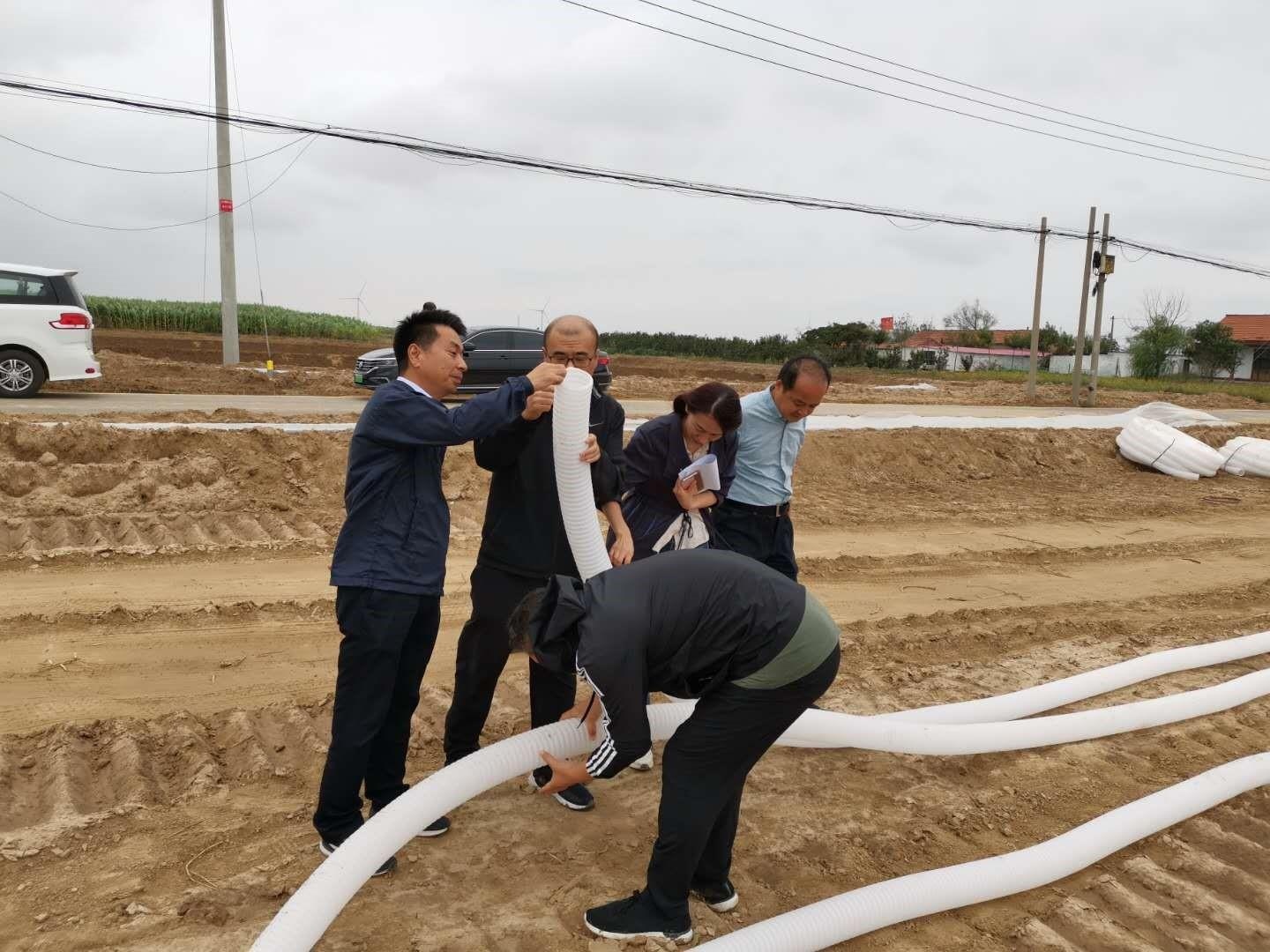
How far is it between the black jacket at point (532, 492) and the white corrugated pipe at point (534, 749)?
0.70 meters

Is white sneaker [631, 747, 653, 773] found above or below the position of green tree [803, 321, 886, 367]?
below

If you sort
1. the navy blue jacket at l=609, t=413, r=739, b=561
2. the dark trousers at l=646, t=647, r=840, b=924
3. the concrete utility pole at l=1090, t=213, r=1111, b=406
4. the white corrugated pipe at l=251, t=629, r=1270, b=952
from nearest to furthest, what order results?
the white corrugated pipe at l=251, t=629, r=1270, b=952, the dark trousers at l=646, t=647, r=840, b=924, the navy blue jacket at l=609, t=413, r=739, b=561, the concrete utility pole at l=1090, t=213, r=1111, b=406

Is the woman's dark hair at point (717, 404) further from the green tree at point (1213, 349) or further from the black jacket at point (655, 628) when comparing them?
the green tree at point (1213, 349)

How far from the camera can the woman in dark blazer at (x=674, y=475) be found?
358 centimetres

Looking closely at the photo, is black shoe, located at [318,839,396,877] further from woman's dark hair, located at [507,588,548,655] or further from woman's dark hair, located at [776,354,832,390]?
woman's dark hair, located at [776,354,832,390]

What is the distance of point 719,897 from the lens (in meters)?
3.03

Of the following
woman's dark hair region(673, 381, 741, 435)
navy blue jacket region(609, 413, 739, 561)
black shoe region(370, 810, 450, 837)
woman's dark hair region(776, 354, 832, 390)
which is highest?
woman's dark hair region(776, 354, 832, 390)

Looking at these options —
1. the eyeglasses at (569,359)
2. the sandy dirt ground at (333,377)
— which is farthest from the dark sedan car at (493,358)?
the eyeglasses at (569,359)

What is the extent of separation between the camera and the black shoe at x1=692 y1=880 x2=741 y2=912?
303 centimetres

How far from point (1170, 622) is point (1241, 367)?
45757mm

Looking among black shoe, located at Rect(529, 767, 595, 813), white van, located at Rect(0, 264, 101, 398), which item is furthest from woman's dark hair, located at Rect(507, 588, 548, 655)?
white van, located at Rect(0, 264, 101, 398)

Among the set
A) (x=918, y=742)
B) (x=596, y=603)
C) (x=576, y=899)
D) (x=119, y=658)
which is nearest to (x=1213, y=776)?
(x=918, y=742)

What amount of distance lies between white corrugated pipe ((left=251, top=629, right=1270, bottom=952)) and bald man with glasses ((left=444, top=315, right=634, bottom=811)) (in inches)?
19.5

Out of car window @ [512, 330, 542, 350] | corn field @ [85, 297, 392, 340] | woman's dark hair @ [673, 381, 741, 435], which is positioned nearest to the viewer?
woman's dark hair @ [673, 381, 741, 435]
